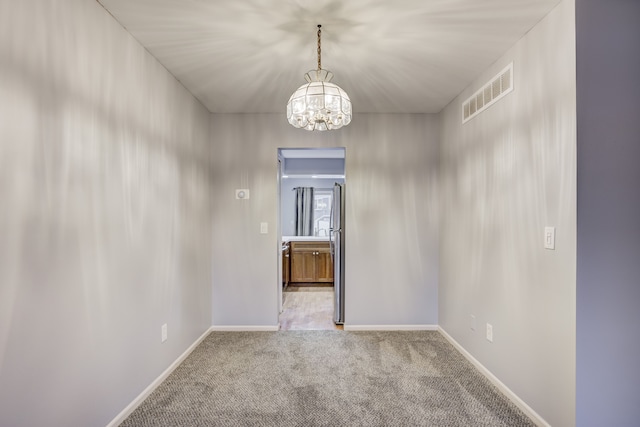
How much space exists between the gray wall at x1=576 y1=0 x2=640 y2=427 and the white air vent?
613 mm

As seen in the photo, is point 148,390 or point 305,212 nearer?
point 148,390

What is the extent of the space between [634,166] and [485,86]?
1.22 m

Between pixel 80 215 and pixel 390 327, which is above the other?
pixel 80 215

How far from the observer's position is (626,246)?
63.2 inches

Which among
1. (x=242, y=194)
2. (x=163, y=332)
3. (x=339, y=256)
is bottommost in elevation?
(x=163, y=332)

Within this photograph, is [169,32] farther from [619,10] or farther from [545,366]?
[545,366]

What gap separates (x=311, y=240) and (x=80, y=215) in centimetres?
429

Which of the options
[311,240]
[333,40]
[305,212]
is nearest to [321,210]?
[305,212]

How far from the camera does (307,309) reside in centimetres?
439

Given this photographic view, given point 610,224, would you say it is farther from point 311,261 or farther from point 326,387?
point 311,261

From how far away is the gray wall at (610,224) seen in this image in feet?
5.27

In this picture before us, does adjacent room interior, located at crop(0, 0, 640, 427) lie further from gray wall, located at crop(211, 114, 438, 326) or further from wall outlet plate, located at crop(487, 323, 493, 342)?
gray wall, located at crop(211, 114, 438, 326)

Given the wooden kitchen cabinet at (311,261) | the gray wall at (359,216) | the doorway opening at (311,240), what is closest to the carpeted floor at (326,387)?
the gray wall at (359,216)

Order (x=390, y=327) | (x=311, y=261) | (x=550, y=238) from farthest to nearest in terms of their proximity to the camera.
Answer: (x=311, y=261) → (x=390, y=327) → (x=550, y=238)
